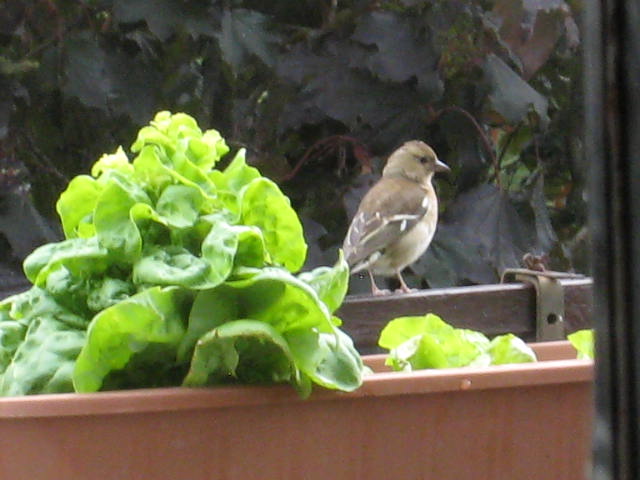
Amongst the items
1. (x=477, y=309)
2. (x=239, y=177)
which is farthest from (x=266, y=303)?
(x=477, y=309)

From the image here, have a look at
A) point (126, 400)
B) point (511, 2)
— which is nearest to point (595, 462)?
point (126, 400)

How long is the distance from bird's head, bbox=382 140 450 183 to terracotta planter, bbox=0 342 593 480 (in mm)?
2243

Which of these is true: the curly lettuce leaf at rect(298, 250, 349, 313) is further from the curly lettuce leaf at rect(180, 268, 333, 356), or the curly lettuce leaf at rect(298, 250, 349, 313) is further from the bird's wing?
the bird's wing

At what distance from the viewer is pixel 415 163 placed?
379 centimetres

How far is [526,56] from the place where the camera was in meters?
2.85

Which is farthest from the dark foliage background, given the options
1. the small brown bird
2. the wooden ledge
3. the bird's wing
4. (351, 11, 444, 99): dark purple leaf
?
the wooden ledge

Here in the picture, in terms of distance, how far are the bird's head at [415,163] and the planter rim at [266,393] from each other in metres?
2.25

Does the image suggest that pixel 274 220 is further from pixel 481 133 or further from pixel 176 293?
pixel 481 133

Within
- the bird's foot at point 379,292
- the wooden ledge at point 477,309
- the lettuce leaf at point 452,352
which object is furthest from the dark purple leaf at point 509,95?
the lettuce leaf at point 452,352

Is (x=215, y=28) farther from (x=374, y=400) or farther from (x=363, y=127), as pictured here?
(x=374, y=400)

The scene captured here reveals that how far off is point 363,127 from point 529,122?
1.40 ft

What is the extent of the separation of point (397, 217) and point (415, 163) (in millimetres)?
370

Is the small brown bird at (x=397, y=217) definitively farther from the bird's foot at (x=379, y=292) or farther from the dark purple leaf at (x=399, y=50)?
the dark purple leaf at (x=399, y=50)

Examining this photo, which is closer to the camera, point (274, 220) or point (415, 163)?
point (274, 220)
